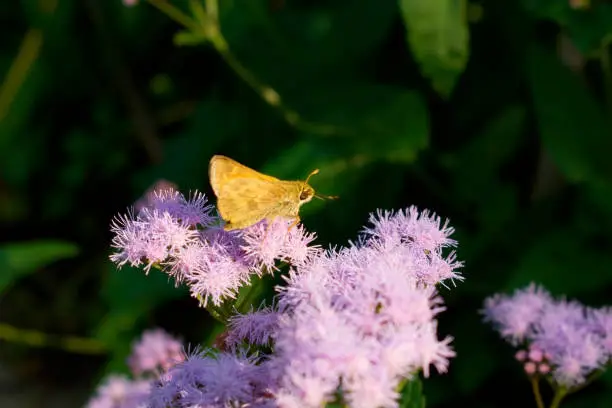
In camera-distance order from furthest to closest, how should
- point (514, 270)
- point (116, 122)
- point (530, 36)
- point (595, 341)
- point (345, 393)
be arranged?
point (116, 122) → point (530, 36) → point (514, 270) → point (595, 341) → point (345, 393)

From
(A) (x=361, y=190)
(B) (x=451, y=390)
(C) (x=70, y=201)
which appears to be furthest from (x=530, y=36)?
(C) (x=70, y=201)

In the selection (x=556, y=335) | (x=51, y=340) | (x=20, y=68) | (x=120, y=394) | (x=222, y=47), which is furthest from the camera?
(x=51, y=340)

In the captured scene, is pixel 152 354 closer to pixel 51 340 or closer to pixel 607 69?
pixel 607 69

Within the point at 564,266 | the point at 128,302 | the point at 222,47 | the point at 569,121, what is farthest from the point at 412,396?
the point at 128,302

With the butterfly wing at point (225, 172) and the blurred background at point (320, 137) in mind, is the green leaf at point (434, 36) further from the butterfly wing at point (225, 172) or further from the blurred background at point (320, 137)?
the butterfly wing at point (225, 172)

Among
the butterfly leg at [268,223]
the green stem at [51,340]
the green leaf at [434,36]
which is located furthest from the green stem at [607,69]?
the green stem at [51,340]

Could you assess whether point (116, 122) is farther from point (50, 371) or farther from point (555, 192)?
point (555, 192)
